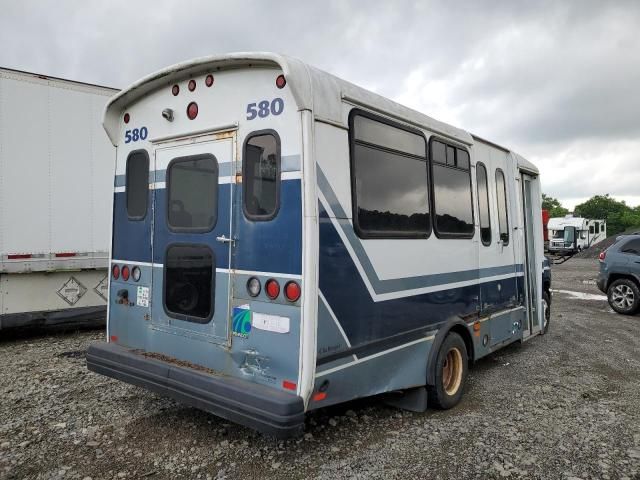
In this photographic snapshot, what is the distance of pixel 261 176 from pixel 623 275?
33.4ft

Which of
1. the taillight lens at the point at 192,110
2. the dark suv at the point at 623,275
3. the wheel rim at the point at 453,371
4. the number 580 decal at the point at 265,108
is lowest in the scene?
the wheel rim at the point at 453,371

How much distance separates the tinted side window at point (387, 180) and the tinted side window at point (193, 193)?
→ 112 centimetres

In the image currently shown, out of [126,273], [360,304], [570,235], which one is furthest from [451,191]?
[570,235]

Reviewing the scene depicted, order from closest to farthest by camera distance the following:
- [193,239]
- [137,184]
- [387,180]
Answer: [193,239] < [387,180] < [137,184]

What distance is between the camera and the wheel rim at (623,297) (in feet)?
35.2

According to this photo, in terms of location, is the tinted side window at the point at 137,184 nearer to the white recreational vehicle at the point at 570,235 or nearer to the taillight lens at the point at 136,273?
the taillight lens at the point at 136,273

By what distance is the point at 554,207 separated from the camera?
3305 inches

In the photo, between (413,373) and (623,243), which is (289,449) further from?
(623,243)

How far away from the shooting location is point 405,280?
432cm

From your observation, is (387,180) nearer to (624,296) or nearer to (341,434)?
(341,434)

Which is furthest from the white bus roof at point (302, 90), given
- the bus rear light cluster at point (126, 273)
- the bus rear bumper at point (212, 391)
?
the bus rear bumper at point (212, 391)

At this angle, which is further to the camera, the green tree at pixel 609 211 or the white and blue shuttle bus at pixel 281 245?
the green tree at pixel 609 211

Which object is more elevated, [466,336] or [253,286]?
[253,286]

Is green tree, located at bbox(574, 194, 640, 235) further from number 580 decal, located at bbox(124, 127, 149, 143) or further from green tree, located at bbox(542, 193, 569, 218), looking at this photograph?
number 580 decal, located at bbox(124, 127, 149, 143)
